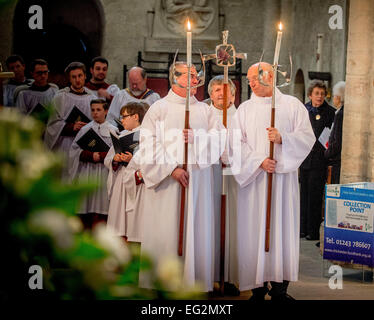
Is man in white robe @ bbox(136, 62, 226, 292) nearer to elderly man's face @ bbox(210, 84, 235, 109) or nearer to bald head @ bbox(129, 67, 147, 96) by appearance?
elderly man's face @ bbox(210, 84, 235, 109)

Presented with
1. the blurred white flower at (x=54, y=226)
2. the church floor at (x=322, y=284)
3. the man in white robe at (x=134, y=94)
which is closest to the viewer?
the blurred white flower at (x=54, y=226)

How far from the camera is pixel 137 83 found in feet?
25.0

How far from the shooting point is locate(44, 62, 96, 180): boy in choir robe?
291 inches

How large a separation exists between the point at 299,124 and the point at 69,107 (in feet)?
9.40

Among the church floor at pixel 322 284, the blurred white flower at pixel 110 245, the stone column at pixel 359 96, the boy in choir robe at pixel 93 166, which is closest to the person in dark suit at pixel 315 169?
the stone column at pixel 359 96

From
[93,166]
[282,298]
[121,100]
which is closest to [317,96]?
[121,100]

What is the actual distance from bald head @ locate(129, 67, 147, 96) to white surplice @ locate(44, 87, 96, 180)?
43 centimetres

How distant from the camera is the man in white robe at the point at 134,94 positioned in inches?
294

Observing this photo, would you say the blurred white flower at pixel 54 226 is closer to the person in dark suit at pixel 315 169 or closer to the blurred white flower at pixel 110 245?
the blurred white flower at pixel 110 245

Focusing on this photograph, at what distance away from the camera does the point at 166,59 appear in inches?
312

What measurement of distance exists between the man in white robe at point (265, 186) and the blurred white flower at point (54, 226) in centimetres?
436

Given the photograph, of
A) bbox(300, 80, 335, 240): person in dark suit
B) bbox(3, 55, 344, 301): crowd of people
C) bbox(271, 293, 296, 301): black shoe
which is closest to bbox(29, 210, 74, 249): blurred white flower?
bbox(3, 55, 344, 301): crowd of people

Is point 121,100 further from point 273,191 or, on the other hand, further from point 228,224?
point 273,191

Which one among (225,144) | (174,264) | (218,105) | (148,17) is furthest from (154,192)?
(174,264)
